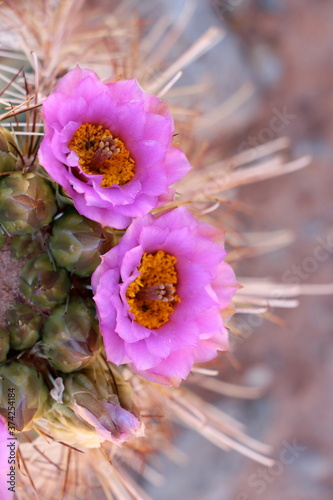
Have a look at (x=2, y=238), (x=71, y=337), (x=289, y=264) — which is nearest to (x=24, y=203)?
(x=2, y=238)

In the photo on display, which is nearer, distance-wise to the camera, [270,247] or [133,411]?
[133,411]

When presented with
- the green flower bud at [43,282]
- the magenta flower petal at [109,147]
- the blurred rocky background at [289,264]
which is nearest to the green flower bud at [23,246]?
the green flower bud at [43,282]

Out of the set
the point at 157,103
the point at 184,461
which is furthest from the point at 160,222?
the point at 184,461

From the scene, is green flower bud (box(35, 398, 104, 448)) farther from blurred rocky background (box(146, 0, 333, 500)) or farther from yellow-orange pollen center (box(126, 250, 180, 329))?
blurred rocky background (box(146, 0, 333, 500))

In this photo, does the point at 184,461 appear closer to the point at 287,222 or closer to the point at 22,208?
the point at 287,222

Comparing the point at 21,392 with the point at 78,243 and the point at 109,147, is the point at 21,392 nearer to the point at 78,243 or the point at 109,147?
the point at 78,243
